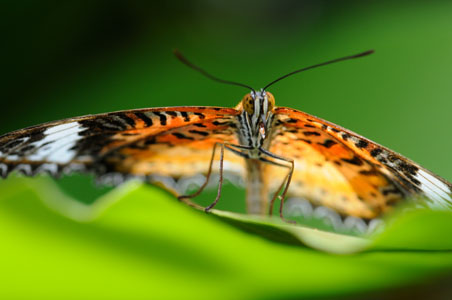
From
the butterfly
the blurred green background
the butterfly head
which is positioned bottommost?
the butterfly

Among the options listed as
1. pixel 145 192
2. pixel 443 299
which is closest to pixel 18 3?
pixel 145 192

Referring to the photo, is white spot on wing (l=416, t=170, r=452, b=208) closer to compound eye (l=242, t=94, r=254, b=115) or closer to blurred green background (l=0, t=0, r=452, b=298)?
compound eye (l=242, t=94, r=254, b=115)

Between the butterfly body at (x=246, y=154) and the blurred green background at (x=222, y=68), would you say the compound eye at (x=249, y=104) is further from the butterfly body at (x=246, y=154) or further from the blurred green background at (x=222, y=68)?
the blurred green background at (x=222, y=68)

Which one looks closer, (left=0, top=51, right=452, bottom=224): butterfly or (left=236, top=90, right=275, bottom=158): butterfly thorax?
(left=0, top=51, right=452, bottom=224): butterfly

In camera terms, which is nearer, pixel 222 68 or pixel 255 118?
pixel 255 118

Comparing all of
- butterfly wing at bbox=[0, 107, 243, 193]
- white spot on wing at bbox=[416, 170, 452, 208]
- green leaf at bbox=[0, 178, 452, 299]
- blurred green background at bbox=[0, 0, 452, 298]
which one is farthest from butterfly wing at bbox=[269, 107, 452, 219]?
blurred green background at bbox=[0, 0, 452, 298]

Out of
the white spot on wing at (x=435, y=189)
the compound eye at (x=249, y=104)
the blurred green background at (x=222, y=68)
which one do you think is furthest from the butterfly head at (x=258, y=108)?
the blurred green background at (x=222, y=68)

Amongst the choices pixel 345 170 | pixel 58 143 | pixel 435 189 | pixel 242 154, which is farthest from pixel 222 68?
pixel 435 189

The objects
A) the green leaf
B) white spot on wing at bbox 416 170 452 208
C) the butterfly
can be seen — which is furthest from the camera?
the butterfly

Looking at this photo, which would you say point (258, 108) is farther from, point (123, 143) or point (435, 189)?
point (435, 189)
